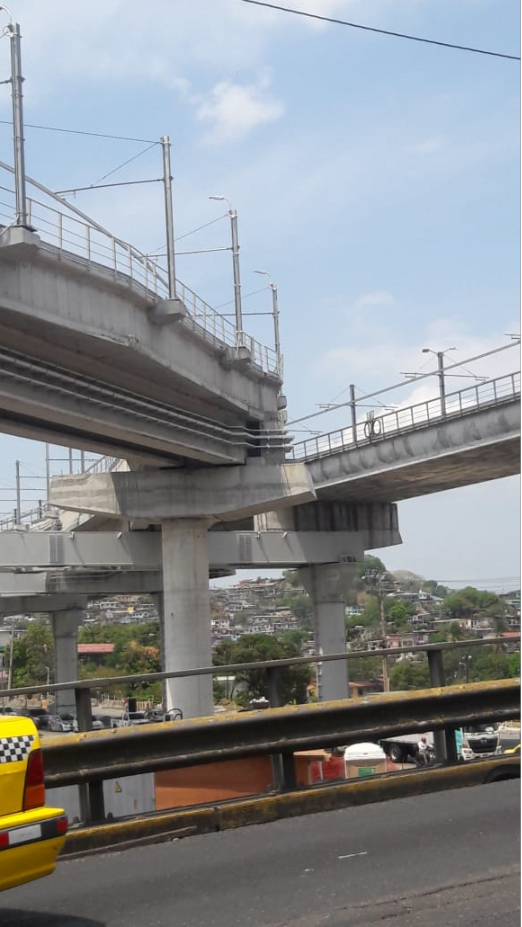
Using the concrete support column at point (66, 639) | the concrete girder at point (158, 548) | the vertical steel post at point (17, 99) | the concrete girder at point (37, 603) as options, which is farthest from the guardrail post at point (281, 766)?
the concrete support column at point (66, 639)

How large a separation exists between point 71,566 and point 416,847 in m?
39.4

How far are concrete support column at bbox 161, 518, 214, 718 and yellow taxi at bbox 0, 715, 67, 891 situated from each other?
35010 millimetres

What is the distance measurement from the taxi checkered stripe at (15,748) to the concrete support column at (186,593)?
115 ft

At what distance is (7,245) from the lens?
2244 cm

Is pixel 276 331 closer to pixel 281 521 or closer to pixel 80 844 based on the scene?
pixel 281 521

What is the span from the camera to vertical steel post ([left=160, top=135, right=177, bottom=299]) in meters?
32.2

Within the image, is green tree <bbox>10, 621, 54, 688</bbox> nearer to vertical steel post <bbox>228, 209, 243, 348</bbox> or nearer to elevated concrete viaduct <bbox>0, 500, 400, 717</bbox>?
elevated concrete viaduct <bbox>0, 500, 400, 717</bbox>

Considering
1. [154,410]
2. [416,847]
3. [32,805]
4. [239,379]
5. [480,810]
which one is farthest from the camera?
[239,379]

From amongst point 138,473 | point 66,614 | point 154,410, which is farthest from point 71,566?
point 66,614

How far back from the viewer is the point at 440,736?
9.67 m

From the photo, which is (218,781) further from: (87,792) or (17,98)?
(17,98)

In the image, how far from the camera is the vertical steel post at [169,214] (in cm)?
3222

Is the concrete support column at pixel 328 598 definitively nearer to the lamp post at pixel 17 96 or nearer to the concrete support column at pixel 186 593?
the concrete support column at pixel 186 593

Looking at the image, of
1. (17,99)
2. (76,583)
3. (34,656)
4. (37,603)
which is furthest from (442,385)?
(34,656)
